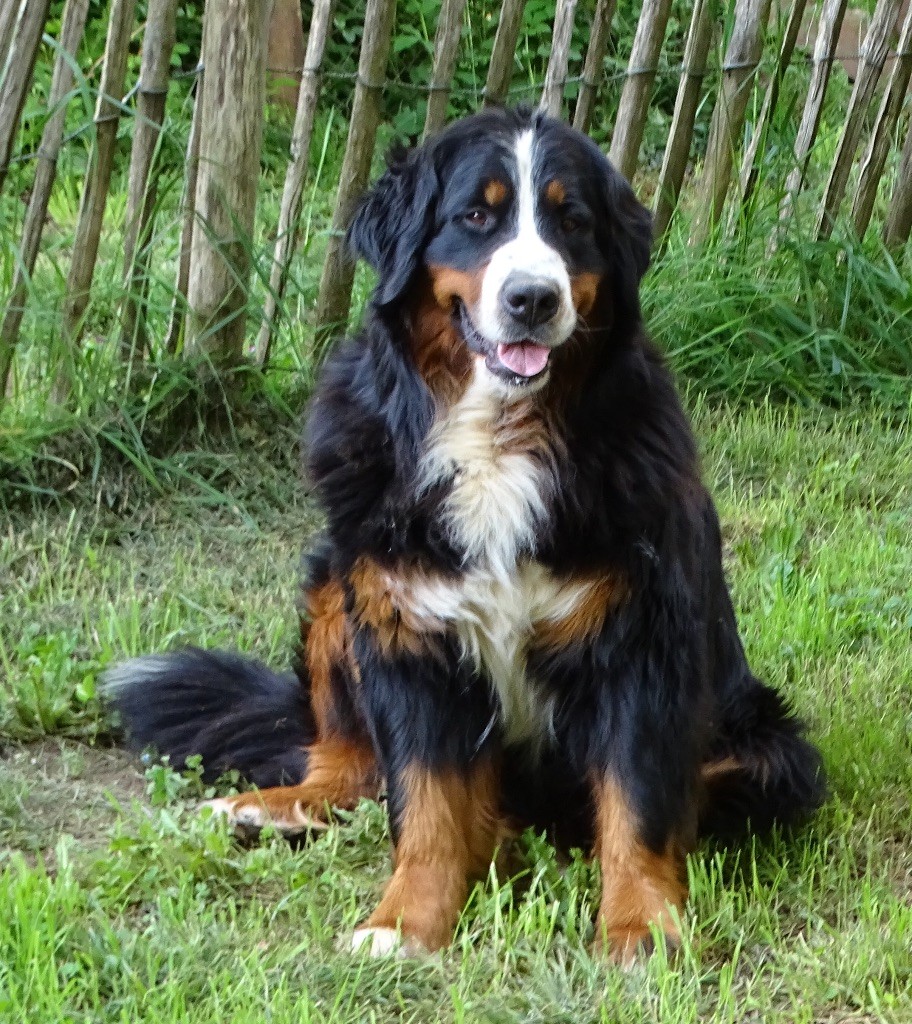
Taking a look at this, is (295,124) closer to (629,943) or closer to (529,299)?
(529,299)

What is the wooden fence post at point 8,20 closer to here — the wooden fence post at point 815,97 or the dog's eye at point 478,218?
the dog's eye at point 478,218

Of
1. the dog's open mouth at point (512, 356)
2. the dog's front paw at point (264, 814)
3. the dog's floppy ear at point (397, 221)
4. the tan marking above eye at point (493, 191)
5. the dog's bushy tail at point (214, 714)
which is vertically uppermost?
the tan marking above eye at point (493, 191)

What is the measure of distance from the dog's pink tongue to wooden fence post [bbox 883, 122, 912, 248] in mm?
3451

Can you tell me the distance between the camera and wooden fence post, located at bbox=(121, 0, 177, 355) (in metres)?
3.46

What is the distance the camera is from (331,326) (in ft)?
12.9

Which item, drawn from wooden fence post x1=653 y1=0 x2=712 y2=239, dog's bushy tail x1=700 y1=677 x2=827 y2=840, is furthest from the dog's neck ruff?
wooden fence post x1=653 y1=0 x2=712 y2=239

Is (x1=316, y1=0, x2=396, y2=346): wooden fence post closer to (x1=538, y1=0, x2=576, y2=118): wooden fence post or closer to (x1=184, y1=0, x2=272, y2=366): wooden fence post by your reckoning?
(x1=184, y1=0, x2=272, y2=366): wooden fence post

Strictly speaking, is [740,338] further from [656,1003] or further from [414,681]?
[656,1003]

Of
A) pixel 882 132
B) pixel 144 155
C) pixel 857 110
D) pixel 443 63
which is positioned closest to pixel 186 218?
pixel 144 155

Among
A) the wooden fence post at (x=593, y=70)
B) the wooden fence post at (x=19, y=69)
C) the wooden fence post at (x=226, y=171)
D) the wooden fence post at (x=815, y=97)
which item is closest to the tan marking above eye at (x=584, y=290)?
the wooden fence post at (x=226, y=171)

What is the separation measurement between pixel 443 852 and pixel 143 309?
197 cm

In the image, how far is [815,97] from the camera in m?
4.82

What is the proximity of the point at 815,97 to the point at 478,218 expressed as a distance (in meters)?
3.10

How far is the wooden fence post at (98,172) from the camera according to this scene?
11.3 feet
